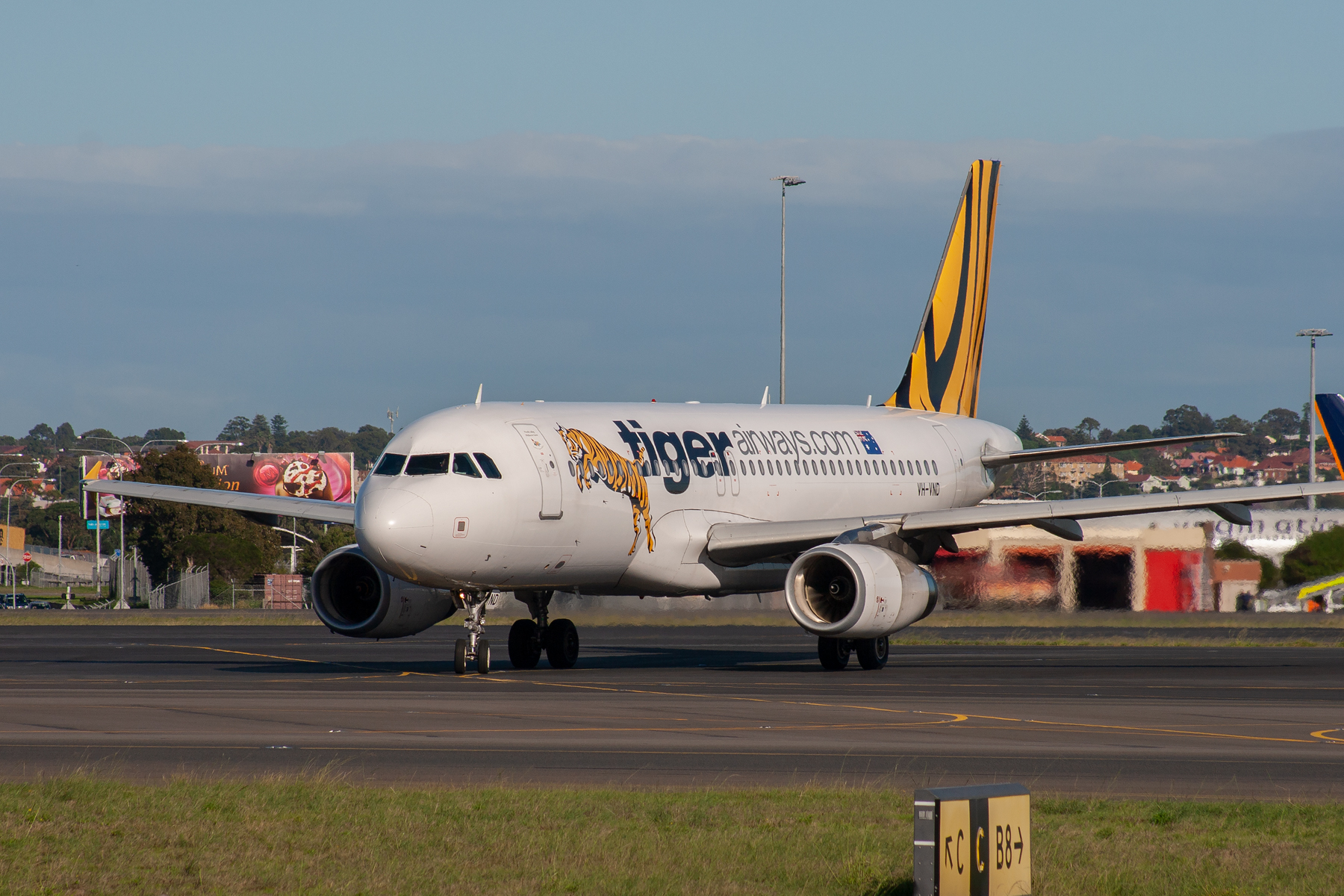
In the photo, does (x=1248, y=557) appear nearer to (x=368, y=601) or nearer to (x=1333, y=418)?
(x=1333, y=418)

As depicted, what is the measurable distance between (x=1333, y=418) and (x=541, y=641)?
18.4 m

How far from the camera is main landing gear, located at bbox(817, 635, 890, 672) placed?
28641mm

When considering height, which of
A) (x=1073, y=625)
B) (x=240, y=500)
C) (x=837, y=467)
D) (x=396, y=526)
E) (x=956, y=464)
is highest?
(x=956, y=464)

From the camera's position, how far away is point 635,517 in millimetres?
28078

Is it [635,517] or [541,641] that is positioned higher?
[635,517]

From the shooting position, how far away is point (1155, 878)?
32.2ft

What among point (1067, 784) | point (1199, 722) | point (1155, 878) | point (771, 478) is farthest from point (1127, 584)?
point (1155, 878)

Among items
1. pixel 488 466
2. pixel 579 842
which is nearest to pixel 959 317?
pixel 488 466

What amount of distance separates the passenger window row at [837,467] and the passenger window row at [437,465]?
702 cm

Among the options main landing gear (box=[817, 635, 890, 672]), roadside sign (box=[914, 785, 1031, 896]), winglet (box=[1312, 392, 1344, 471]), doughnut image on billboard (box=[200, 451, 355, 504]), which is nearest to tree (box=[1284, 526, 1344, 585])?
winglet (box=[1312, 392, 1344, 471])

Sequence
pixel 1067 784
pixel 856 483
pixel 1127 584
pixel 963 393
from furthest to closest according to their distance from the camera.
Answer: pixel 1127 584 → pixel 963 393 → pixel 856 483 → pixel 1067 784

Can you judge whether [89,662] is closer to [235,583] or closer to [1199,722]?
[1199,722]

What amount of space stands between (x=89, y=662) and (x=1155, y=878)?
26.0 m

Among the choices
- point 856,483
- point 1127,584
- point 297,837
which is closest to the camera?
point 297,837
